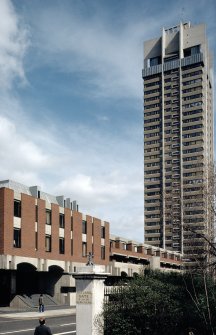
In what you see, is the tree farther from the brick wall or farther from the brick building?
the brick wall

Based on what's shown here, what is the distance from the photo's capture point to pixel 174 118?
149250 mm

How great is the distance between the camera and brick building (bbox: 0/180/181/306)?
50844mm

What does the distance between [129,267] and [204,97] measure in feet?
279

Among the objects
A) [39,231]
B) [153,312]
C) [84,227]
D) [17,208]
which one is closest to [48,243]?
[39,231]

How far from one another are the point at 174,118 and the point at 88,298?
447 ft

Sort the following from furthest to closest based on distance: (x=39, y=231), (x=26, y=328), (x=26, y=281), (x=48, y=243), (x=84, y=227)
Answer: (x=84, y=227)
(x=26, y=281)
(x=48, y=243)
(x=39, y=231)
(x=26, y=328)

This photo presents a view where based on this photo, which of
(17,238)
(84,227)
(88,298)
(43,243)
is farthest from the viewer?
(84,227)

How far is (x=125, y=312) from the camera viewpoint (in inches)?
700

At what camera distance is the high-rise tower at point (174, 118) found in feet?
472

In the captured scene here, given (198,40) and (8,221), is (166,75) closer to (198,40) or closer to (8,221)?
(198,40)

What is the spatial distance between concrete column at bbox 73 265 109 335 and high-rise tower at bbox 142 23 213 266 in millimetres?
124659

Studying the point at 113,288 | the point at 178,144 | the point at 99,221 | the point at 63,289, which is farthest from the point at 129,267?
the point at 178,144

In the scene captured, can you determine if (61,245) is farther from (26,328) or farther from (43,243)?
(26,328)

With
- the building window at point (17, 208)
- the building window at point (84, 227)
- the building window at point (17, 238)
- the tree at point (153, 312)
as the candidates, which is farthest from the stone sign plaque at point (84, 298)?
the building window at point (84, 227)
